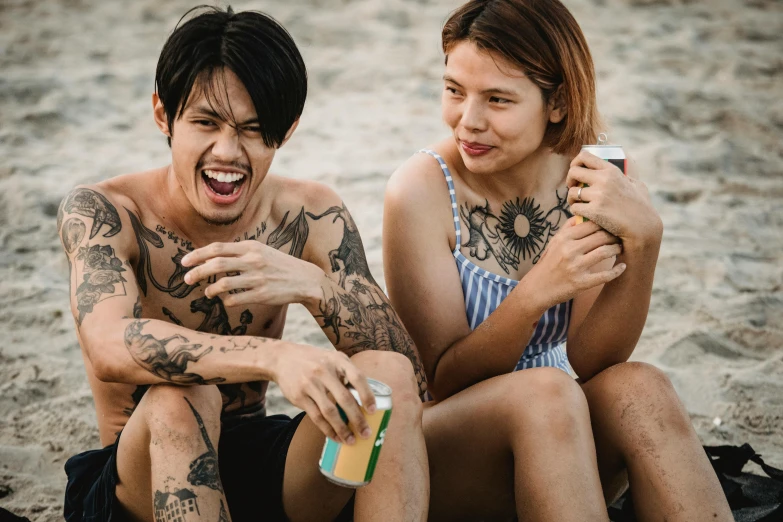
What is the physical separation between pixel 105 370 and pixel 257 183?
0.73 metres

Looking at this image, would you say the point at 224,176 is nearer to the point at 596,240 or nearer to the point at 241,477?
the point at 241,477

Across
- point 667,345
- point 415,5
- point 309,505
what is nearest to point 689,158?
point 667,345

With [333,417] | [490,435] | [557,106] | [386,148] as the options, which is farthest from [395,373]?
[386,148]

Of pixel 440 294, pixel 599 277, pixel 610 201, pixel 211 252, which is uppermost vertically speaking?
pixel 610 201

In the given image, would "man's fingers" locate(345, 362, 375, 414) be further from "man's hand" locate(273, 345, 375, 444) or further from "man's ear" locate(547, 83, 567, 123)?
"man's ear" locate(547, 83, 567, 123)

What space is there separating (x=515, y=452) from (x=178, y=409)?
917mm

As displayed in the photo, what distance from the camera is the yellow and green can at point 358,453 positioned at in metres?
1.95

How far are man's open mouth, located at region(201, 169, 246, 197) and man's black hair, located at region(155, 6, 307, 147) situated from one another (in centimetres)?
14

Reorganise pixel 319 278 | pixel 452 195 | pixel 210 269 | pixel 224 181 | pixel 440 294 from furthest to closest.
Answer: pixel 452 195, pixel 440 294, pixel 224 181, pixel 319 278, pixel 210 269

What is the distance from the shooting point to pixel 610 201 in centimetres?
252

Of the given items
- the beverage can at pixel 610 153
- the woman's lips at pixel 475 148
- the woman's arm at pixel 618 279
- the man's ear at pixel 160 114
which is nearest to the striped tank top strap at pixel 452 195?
the woman's lips at pixel 475 148

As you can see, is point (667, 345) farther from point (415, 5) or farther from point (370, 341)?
point (415, 5)

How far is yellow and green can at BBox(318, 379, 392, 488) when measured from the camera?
1.95 metres

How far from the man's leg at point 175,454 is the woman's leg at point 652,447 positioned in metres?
1.12
